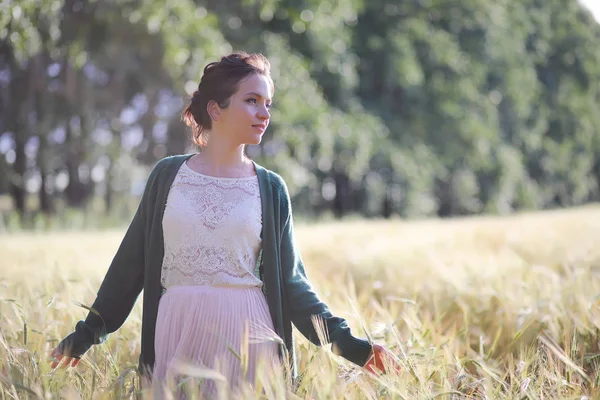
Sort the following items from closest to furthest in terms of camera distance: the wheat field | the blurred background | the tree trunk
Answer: the wheat field → the blurred background → the tree trunk

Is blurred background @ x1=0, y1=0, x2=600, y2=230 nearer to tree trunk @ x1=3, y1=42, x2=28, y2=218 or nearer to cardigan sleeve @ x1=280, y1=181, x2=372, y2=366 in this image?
tree trunk @ x1=3, y1=42, x2=28, y2=218

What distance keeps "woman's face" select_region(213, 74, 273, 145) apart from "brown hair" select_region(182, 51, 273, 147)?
0.02 metres

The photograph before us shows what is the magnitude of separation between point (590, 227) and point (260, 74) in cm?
571

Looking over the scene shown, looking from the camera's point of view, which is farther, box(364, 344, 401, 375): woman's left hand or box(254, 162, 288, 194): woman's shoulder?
box(254, 162, 288, 194): woman's shoulder

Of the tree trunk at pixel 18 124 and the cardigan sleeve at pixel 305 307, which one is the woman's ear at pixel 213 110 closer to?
the cardigan sleeve at pixel 305 307

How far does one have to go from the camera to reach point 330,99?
16203 mm

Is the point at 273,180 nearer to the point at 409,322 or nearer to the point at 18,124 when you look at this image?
the point at 409,322

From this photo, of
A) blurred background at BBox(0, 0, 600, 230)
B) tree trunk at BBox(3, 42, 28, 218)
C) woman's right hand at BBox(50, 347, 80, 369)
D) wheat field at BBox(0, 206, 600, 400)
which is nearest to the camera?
wheat field at BBox(0, 206, 600, 400)

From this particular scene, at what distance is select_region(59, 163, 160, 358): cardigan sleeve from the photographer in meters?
2.06

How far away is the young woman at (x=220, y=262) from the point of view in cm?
195

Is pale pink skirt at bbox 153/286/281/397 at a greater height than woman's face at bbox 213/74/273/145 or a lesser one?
lesser

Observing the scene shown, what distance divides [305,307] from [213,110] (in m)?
0.68

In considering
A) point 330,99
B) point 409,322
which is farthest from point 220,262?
point 330,99

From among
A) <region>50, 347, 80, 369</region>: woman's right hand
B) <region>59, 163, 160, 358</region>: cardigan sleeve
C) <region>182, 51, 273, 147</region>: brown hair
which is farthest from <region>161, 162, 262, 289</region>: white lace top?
<region>50, 347, 80, 369</region>: woman's right hand
